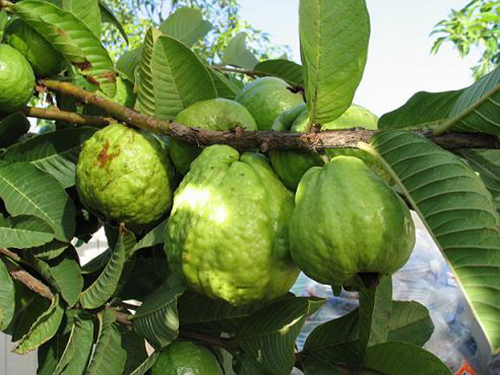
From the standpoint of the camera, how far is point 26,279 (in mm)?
1012

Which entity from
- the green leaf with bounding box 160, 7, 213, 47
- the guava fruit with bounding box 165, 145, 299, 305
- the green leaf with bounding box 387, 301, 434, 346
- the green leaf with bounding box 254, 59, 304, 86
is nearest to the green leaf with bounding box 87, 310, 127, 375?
the guava fruit with bounding box 165, 145, 299, 305

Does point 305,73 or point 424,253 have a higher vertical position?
point 305,73

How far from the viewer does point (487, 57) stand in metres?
4.80

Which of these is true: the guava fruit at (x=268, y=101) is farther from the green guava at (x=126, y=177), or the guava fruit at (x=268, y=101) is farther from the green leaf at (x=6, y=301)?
the green leaf at (x=6, y=301)

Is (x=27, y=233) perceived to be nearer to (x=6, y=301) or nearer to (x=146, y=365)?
(x=6, y=301)

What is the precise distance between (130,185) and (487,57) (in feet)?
15.5

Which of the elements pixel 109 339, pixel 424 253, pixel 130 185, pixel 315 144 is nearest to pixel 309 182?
pixel 315 144

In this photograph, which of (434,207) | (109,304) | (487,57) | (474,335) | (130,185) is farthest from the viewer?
(487,57)

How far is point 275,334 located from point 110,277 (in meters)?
0.31

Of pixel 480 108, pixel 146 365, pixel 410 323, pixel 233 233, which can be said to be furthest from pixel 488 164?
pixel 146 365

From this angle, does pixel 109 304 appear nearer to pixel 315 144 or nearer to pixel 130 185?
pixel 130 185

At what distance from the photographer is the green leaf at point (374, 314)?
789mm

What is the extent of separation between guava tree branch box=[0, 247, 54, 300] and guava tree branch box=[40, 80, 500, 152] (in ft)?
1.07

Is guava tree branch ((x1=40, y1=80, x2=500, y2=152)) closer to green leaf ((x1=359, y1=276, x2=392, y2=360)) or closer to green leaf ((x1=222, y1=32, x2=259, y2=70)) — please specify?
green leaf ((x1=359, y1=276, x2=392, y2=360))
